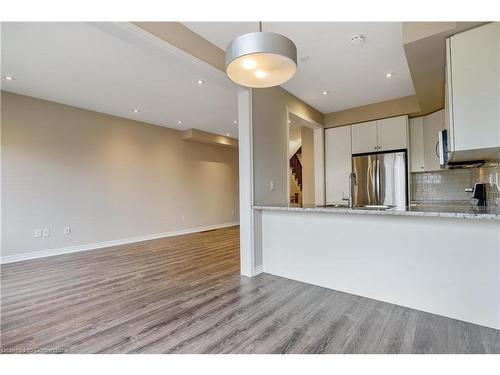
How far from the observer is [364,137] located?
4.61 meters

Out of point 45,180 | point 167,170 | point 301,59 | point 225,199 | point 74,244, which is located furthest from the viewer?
point 225,199

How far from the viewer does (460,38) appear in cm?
212

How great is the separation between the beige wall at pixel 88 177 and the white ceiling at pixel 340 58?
3583mm

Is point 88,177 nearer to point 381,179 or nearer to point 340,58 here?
point 340,58

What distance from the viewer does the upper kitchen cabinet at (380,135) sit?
427cm

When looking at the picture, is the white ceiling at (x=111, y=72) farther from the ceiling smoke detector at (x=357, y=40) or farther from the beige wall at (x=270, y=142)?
the ceiling smoke detector at (x=357, y=40)

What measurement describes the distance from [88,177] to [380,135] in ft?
17.9

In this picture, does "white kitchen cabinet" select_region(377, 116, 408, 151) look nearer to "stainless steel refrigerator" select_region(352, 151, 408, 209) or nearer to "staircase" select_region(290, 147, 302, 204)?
"stainless steel refrigerator" select_region(352, 151, 408, 209)

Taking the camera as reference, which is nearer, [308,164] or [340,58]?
[340,58]

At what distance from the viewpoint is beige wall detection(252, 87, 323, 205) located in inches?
129

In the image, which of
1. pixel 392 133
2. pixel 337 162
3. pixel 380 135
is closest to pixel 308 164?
pixel 337 162
